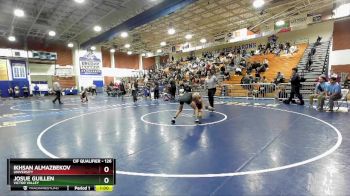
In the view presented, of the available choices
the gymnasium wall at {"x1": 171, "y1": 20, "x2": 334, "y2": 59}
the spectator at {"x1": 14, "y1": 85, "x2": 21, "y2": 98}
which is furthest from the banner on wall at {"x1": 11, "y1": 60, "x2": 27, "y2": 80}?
the gymnasium wall at {"x1": 171, "y1": 20, "x2": 334, "y2": 59}

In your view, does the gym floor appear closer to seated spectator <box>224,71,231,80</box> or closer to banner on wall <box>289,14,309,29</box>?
seated spectator <box>224,71,231,80</box>

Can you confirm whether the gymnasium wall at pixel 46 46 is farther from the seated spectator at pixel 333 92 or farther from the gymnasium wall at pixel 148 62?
the seated spectator at pixel 333 92

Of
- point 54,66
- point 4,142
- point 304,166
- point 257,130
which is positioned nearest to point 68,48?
point 54,66

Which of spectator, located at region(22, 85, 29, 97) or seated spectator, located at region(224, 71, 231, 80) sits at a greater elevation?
seated spectator, located at region(224, 71, 231, 80)

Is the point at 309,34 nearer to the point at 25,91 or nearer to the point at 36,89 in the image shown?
the point at 36,89

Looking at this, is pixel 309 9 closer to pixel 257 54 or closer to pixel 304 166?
pixel 257 54

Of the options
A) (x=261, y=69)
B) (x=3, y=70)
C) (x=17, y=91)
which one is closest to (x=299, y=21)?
(x=261, y=69)
